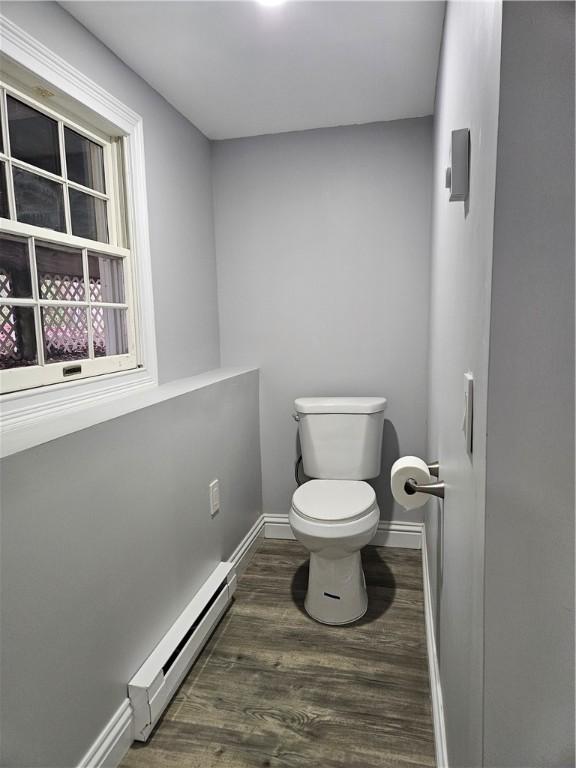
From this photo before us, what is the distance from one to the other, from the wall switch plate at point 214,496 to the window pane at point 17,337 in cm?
92

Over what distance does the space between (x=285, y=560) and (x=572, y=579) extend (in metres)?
2.12

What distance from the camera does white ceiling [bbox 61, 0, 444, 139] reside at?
1.58 meters

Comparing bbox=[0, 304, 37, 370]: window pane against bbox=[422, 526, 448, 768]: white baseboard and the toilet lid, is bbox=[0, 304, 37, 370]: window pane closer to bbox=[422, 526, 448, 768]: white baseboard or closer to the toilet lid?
the toilet lid

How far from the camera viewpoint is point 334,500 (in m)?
2.10

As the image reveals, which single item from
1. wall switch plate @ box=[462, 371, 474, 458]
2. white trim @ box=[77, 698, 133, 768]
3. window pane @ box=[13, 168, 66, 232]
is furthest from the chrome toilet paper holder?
window pane @ box=[13, 168, 66, 232]

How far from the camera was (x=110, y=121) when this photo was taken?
1787 mm

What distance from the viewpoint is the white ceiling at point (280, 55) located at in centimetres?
158

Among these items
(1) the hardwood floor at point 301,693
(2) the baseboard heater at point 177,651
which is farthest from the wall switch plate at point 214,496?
(1) the hardwood floor at point 301,693

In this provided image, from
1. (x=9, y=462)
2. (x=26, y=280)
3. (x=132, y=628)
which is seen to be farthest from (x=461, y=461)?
(x=26, y=280)

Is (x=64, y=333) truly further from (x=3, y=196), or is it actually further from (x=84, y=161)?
(x=84, y=161)

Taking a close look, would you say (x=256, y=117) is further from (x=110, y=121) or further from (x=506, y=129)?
(x=506, y=129)

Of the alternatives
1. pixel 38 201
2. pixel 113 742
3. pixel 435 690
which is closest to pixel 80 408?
pixel 38 201

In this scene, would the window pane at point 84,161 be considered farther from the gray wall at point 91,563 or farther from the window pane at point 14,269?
the gray wall at point 91,563

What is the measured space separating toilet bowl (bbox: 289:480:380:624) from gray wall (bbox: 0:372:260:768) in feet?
1.47
